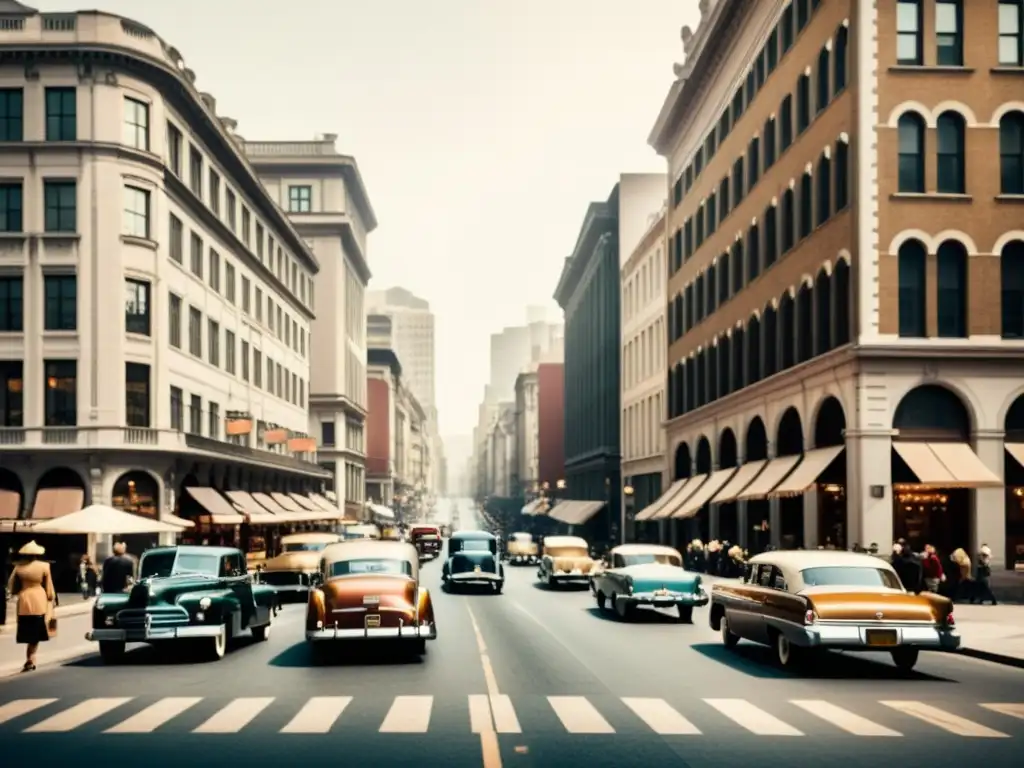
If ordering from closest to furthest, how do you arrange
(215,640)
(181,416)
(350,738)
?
(350,738) < (215,640) < (181,416)

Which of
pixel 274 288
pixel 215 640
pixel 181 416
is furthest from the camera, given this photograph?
pixel 274 288

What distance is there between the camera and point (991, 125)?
3853 centimetres

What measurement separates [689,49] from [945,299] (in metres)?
28.8

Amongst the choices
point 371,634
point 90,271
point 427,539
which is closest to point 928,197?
point 371,634

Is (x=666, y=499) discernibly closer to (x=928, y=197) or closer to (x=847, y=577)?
(x=928, y=197)

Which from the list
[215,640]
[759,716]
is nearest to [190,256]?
[215,640]

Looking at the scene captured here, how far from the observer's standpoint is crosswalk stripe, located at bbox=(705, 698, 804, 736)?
1391 cm

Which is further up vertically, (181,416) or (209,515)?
(181,416)

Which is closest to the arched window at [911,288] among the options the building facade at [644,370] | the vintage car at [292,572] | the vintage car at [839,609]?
the vintage car at [292,572]

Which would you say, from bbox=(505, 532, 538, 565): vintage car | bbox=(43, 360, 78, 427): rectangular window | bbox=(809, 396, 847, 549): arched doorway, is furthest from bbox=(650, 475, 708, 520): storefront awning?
bbox=(43, 360, 78, 427): rectangular window

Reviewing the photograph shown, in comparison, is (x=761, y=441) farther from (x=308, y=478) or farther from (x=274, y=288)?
(x=308, y=478)

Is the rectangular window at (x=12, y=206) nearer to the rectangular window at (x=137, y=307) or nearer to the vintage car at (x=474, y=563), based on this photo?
the rectangular window at (x=137, y=307)

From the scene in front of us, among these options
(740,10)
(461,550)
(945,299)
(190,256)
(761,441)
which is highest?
(740,10)

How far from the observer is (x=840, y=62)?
1599 inches
